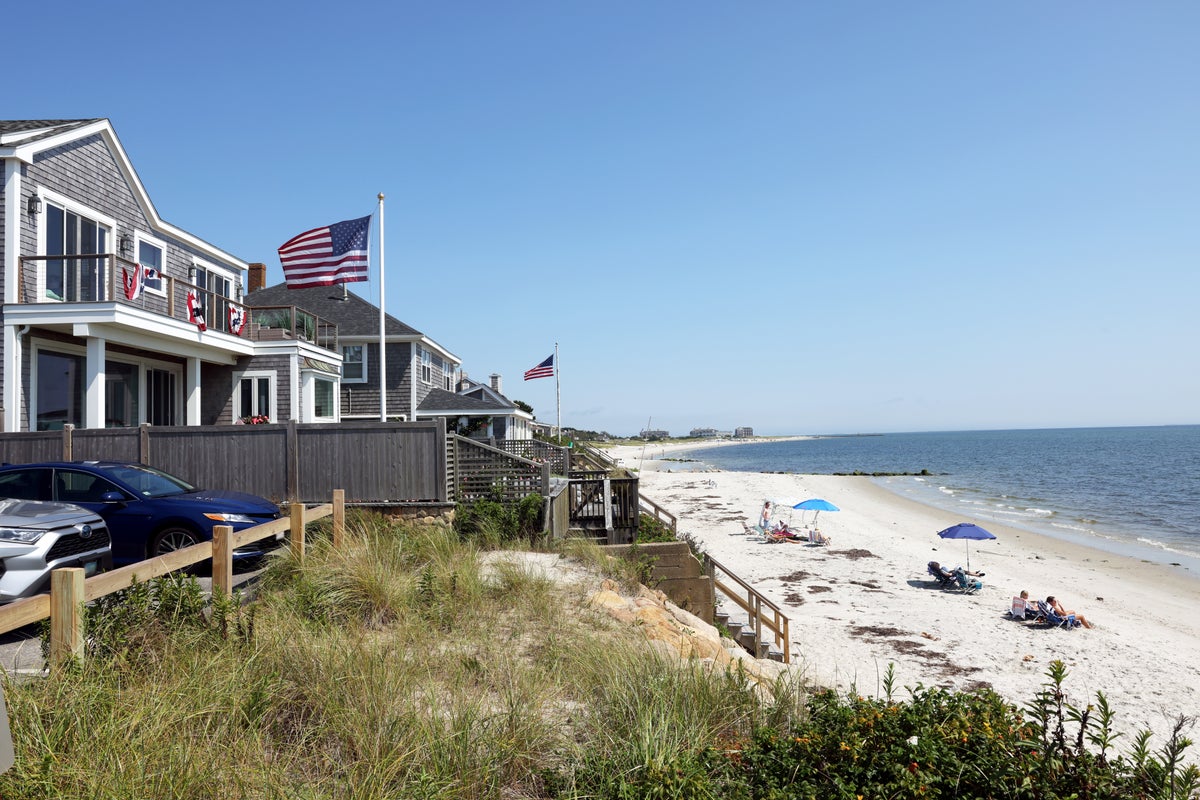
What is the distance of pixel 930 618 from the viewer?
16.1m

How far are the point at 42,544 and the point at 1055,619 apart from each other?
17.5 meters

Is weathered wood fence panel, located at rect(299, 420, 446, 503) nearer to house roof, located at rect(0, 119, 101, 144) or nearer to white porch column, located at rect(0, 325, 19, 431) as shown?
white porch column, located at rect(0, 325, 19, 431)

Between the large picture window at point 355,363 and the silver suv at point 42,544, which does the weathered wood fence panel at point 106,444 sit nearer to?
the silver suv at point 42,544

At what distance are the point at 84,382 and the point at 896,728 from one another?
19.6 meters

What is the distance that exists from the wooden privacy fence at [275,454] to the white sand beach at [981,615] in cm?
810

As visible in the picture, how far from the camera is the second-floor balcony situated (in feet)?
50.8

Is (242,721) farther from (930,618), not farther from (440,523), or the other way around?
(930,618)

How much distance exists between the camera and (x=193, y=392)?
65.4ft

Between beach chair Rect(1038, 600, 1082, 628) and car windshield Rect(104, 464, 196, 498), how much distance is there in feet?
54.2

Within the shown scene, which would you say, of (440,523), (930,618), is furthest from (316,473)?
(930,618)

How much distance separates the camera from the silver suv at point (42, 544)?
7270mm

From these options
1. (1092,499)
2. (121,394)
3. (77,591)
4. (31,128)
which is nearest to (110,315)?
(121,394)

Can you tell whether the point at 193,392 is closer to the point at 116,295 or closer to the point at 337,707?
the point at 116,295

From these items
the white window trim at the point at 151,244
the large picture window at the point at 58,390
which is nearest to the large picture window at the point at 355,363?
the white window trim at the point at 151,244
